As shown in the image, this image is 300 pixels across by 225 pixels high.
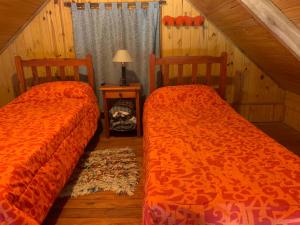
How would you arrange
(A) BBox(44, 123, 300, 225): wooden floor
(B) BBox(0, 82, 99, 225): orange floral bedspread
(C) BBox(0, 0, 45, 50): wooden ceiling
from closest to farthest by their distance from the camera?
(B) BBox(0, 82, 99, 225): orange floral bedspread < (A) BBox(44, 123, 300, 225): wooden floor < (C) BBox(0, 0, 45, 50): wooden ceiling

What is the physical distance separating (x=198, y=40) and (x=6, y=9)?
2162mm

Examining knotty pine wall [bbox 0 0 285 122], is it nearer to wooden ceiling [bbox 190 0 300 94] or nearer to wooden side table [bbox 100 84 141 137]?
wooden ceiling [bbox 190 0 300 94]

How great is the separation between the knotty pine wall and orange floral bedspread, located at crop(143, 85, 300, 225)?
1.51 metres

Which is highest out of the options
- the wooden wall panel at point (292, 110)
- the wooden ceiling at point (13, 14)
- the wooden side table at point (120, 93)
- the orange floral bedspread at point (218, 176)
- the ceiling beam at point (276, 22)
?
the wooden ceiling at point (13, 14)

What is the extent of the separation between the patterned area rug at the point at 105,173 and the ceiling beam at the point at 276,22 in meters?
1.55

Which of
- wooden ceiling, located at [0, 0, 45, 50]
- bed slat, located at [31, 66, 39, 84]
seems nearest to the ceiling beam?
wooden ceiling, located at [0, 0, 45, 50]

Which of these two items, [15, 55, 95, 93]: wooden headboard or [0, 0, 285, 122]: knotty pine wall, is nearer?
[15, 55, 95, 93]: wooden headboard

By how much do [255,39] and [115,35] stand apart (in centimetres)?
160

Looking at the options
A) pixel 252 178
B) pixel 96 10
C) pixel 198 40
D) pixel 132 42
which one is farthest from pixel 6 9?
pixel 252 178

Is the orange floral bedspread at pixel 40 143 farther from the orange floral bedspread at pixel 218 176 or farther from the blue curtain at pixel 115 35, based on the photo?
the orange floral bedspread at pixel 218 176

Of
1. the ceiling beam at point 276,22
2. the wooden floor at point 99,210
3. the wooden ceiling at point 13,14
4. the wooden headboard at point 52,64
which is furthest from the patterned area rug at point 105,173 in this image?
the wooden ceiling at point 13,14

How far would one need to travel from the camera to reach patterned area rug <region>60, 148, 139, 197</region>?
6.61 ft

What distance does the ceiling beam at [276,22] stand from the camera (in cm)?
170

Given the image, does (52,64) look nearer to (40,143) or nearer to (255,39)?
(40,143)
